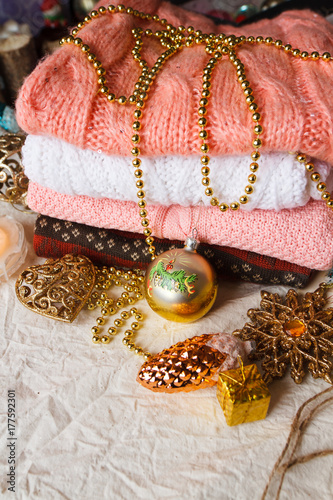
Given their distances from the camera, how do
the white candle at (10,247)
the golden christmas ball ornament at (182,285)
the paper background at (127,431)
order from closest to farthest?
the paper background at (127,431) → the golden christmas ball ornament at (182,285) → the white candle at (10,247)

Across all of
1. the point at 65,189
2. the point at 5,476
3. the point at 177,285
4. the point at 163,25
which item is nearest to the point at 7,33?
the point at 163,25

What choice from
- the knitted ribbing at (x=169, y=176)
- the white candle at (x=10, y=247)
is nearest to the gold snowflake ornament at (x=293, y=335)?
the knitted ribbing at (x=169, y=176)

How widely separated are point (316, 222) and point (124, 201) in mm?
252

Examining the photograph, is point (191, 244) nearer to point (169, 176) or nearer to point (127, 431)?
point (169, 176)

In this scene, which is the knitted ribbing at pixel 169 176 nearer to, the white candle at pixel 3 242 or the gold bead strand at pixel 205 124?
the gold bead strand at pixel 205 124

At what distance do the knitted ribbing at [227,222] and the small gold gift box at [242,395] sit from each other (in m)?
0.16

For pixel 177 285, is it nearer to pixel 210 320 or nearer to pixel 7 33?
pixel 210 320

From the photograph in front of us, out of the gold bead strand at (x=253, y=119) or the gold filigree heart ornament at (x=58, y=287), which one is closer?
the gold bead strand at (x=253, y=119)

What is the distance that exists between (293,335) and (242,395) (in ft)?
0.40

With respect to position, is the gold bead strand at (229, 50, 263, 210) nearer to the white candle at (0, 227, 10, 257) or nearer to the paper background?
the paper background

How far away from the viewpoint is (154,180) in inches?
20.4

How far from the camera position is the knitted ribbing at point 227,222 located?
0.54 m

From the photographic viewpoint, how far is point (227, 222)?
556mm

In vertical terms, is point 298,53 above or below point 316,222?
above
